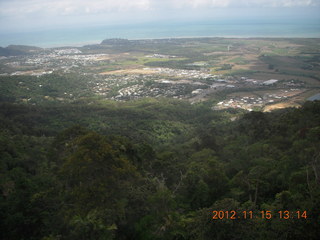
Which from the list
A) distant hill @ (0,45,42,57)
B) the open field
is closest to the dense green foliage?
the open field

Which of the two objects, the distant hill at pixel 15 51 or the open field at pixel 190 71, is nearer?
the open field at pixel 190 71

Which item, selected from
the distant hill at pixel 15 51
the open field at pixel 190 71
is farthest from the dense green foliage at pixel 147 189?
the distant hill at pixel 15 51

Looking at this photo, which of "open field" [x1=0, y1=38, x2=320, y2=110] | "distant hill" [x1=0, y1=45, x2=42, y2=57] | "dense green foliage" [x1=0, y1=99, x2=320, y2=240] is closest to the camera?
"dense green foliage" [x1=0, y1=99, x2=320, y2=240]

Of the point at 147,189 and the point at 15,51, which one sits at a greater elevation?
the point at 15,51

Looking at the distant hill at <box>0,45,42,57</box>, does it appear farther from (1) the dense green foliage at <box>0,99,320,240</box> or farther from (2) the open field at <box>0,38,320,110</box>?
(1) the dense green foliage at <box>0,99,320,240</box>

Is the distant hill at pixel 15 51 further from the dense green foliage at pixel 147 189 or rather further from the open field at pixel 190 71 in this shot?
the dense green foliage at pixel 147 189

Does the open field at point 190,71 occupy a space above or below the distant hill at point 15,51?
below

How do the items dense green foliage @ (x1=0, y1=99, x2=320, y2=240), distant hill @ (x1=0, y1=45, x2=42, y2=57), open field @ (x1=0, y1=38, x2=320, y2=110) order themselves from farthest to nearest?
distant hill @ (x1=0, y1=45, x2=42, y2=57) < open field @ (x1=0, y1=38, x2=320, y2=110) < dense green foliage @ (x1=0, y1=99, x2=320, y2=240)

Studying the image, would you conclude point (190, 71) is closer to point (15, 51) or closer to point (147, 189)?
point (147, 189)

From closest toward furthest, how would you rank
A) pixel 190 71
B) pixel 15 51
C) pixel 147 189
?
1. pixel 147 189
2. pixel 190 71
3. pixel 15 51

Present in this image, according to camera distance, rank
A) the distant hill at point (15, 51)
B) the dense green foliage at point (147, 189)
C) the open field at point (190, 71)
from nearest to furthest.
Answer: the dense green foliage at point (147, 189), the open field at point (190, 71), the distant hill at point (15, 51)

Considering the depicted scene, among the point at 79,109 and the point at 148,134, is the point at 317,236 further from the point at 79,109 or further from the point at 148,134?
the point at 79,109

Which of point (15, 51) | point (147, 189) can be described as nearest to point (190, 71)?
point (147, 189)
